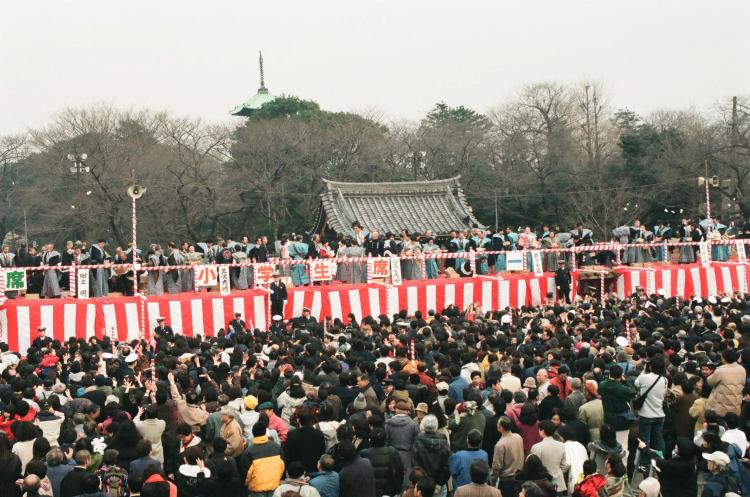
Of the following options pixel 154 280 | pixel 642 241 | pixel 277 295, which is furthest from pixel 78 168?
pixel 642 241

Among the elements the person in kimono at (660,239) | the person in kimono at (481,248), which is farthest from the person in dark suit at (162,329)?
the person in kimono at (660,239)

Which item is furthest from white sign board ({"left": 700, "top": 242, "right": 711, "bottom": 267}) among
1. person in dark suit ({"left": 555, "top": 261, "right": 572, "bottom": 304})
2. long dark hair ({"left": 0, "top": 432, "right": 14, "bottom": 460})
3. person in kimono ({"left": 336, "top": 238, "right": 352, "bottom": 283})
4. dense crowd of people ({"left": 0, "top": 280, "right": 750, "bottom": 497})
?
long dark hair ({"left": 0, "top": 432, "right": 14, "bottom": 460})

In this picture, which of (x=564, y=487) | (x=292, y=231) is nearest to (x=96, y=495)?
(x=564, y=487)

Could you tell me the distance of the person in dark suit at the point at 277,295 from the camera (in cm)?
2083

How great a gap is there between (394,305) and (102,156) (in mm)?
21323

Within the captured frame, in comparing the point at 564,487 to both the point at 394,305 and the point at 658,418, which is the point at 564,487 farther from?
the point at 394,305

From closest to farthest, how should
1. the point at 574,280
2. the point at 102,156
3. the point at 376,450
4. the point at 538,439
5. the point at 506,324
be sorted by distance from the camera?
the point at 376,450, the point at 538,439, the point at 506,324, the point at 574,280, the point at 102,156

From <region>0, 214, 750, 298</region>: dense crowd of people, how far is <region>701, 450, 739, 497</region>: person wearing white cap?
47.3 feet

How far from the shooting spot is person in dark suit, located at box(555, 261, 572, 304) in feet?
77.8

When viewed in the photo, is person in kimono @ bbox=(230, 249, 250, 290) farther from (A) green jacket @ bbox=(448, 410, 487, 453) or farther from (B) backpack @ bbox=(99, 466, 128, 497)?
(B) backpack @ bbox=(99, 466, 128, 497)

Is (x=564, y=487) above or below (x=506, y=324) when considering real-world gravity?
below

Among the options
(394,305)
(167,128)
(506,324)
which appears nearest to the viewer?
(506,324)

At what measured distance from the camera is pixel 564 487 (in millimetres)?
8664

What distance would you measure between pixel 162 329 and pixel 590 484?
12.0 metres
